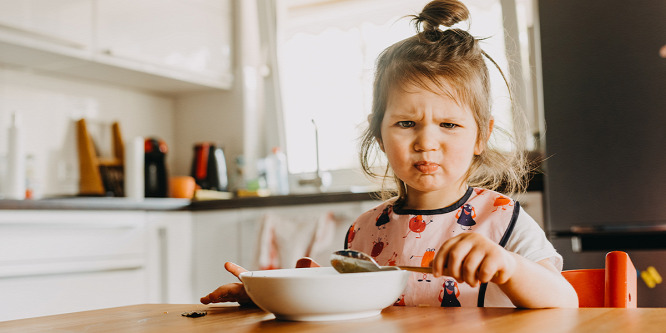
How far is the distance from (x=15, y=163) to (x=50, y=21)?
610 millimetres

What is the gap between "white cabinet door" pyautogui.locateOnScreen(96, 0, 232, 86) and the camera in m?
3.04

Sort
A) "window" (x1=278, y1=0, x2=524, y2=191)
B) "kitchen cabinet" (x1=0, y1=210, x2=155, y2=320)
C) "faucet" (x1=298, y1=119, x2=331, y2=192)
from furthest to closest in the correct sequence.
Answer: "window" (x1=278, y1=0, x2=524, y2=191), "faucet" (x1=298, y1=119, x2=331, y2=192), "kitchen cabinet" (x1=0, y1=210, x2=155, y2=320)

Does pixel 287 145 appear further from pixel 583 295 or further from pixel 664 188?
pixel 583 295

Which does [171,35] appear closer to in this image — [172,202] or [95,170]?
[95,170]

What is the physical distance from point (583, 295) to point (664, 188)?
4.31 feet

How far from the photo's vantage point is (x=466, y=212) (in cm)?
113

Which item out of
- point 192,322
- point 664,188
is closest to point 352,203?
point 664,188

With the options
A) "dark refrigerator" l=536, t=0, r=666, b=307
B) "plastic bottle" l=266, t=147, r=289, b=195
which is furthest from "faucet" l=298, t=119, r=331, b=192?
"dark refrigerator" l=536, t=0, r=666, b=307

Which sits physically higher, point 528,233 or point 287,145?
point 287,145

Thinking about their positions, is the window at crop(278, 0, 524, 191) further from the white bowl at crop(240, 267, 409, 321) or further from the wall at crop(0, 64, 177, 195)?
the white bowl at crop(240, 267, 409, 321)

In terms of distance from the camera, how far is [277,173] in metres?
3.45

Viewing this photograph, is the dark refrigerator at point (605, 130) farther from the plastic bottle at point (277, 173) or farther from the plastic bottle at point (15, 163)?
the plastic bottle at point (15, 163)

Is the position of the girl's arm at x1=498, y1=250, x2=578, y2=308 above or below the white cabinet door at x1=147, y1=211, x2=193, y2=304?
above

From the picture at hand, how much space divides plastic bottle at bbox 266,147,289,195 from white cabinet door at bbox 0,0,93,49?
1.09 m
